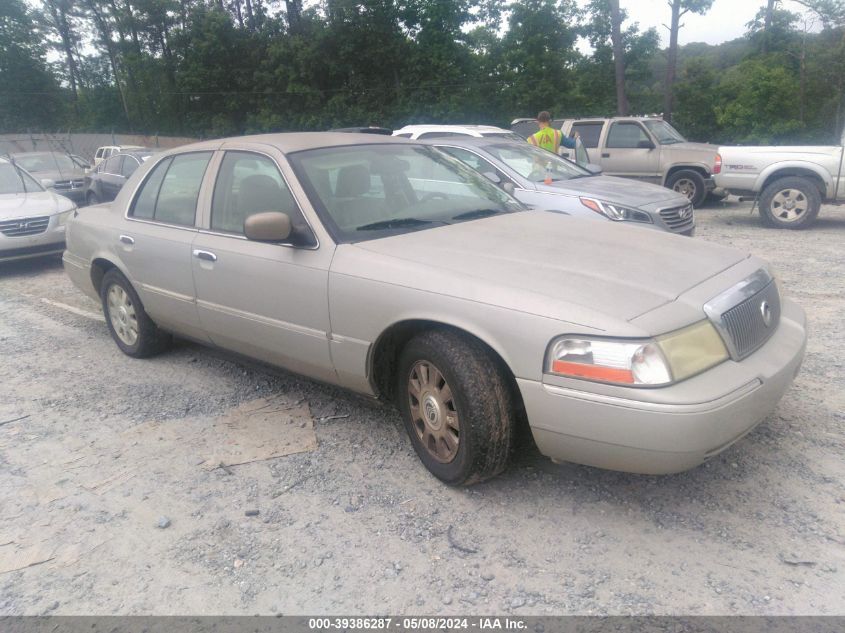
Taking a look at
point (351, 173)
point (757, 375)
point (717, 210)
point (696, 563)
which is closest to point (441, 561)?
point (696, 563)

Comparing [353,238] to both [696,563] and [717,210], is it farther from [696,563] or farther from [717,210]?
[717,210]

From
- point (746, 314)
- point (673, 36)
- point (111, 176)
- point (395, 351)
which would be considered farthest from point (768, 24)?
point (395, 351)

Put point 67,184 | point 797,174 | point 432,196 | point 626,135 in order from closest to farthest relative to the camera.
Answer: point 432,196 → point 797,174 → point 626,135 → point 67,184

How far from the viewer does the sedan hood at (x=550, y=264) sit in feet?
9.26

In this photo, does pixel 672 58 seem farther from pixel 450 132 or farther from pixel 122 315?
pixel 122 315

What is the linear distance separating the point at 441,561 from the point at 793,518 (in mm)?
1533

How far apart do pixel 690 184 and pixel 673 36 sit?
12.2m

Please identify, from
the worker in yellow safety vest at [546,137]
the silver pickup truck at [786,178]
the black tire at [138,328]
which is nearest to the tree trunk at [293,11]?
the worker in yellow safety vest at [546,137]

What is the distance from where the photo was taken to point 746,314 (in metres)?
A: 3.04

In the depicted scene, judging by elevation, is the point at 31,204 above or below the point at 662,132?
below

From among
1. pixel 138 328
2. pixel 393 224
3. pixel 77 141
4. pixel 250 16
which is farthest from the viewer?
pixel 250 16

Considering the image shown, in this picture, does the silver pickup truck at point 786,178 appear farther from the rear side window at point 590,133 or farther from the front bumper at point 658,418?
the front bumper at point 658,418

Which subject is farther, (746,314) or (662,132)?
(662,132)

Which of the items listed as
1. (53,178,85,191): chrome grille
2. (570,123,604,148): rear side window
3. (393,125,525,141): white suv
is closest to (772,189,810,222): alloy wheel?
(393,125,525,141): white suv
